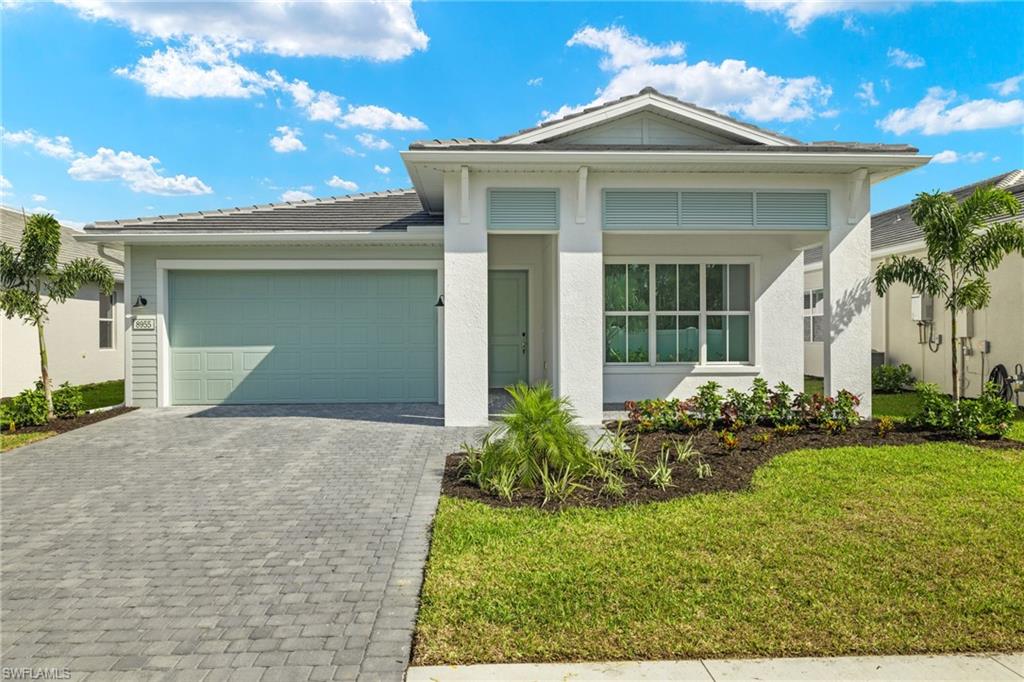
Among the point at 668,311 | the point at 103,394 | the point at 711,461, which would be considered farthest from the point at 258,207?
the point at 711,461

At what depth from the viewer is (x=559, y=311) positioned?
31.2 feet

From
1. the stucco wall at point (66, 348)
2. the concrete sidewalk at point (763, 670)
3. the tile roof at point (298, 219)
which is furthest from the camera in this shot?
the stucco wall at point (66, 348)

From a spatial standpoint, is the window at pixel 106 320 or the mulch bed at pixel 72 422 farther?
the window at pixel 106 320

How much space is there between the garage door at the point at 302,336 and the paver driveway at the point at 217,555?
11.7 ft

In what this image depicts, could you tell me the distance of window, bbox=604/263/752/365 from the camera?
1138cm

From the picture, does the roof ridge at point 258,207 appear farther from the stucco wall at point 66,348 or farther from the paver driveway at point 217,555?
the paver driveway at point 217,555

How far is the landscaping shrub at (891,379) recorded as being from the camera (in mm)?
14166

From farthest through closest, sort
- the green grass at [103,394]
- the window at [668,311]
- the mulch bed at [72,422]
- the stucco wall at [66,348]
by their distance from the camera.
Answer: the stucco wall at [66,348] → the green grass at [103,394] → the window at [668,311] → the mulch bed at [72,422]

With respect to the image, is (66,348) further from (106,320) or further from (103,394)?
(106,320)

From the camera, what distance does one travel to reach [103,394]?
14641mm

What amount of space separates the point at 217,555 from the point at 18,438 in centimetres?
685

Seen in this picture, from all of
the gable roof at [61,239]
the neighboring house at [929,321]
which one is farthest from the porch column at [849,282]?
the gable roof at [61,239]

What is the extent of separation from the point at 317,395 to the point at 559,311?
5.61m

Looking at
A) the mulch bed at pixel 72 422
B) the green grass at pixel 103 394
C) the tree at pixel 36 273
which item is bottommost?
the mulch bed at pixel 72 422
